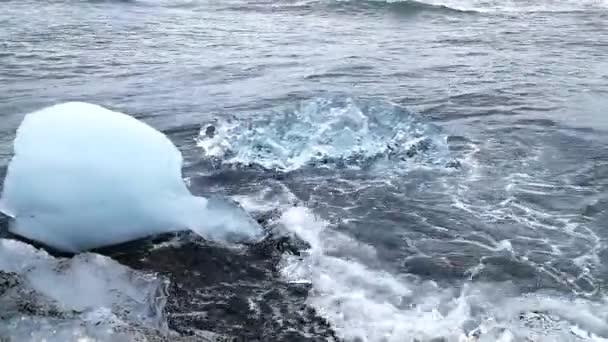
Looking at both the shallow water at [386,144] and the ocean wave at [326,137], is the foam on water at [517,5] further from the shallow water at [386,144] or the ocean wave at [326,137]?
the ocean wave at [326,137]

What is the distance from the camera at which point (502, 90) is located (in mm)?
10219

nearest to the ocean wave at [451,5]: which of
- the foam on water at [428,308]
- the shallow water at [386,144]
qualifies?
the shallow water at [386,144]

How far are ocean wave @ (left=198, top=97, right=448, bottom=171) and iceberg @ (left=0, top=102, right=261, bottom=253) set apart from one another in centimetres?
155

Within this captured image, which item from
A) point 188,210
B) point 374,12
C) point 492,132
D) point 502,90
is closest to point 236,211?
point 188,210

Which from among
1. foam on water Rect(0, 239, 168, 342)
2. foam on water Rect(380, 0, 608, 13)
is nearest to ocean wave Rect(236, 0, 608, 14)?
foam on water Rect(380, 0, 608, 13)

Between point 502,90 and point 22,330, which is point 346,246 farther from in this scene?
point 502,90

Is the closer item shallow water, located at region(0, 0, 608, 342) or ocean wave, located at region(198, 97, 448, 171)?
shallow water, located at region(0, 0, 608, 342)

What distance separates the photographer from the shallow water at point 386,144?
5086mm

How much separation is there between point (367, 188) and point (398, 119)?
1.73 metres

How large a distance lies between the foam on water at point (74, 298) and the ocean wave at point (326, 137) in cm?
285

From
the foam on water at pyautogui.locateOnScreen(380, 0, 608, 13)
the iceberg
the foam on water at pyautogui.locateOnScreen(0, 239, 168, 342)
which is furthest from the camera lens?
the foam on water at pyautogui.locateOnScreen(380, 0, 608, 13)

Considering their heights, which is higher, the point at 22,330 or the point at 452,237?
the point at 22,330

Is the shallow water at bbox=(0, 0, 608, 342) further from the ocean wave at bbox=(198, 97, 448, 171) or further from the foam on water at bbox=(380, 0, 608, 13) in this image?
the foam on water at bbox=(380, 0, 608, 13)

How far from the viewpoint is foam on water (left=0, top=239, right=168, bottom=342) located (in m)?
3.84
